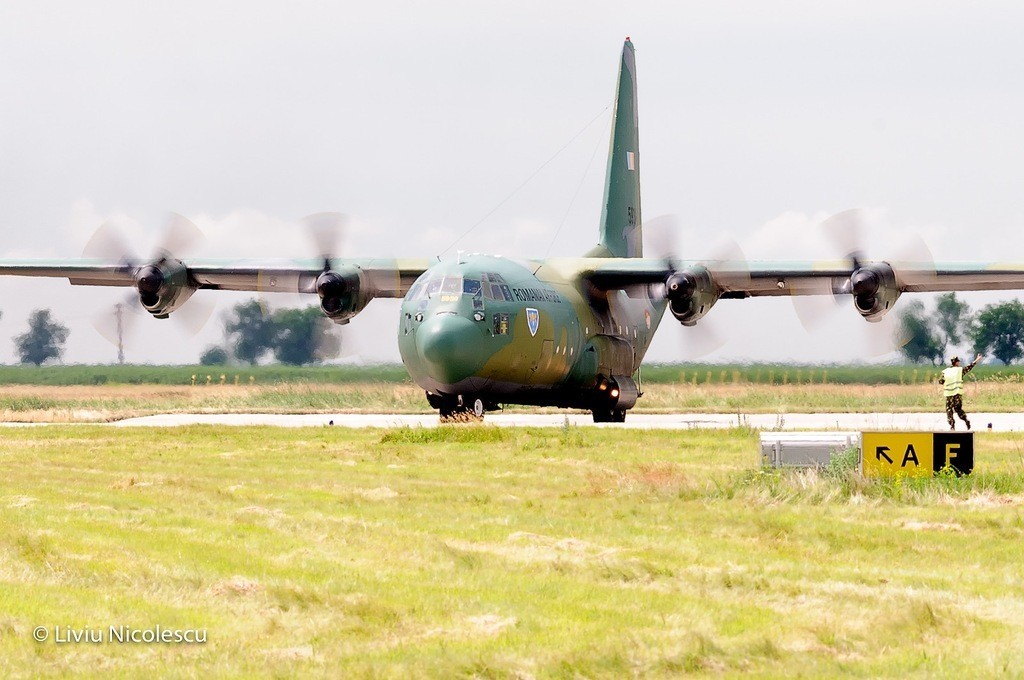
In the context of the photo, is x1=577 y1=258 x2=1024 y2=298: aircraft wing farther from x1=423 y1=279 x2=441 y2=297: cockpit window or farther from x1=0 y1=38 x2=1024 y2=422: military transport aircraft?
x1=423 y1=279 x2=441 y2=297: cockpit window

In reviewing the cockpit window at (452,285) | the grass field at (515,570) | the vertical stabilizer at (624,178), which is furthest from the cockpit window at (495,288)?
the vertical stabilizer at (624,178)

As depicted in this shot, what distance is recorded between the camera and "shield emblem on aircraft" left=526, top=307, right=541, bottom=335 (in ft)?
94.9

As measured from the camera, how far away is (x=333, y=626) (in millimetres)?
8562

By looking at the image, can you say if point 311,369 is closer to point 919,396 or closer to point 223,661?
point 919,396

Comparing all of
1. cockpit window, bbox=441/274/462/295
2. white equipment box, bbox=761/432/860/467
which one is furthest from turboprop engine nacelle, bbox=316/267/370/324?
white equipment box, bbox=761/432/860/467

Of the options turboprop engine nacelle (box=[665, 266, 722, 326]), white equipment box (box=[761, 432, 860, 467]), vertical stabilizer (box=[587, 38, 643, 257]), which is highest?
vertical stabilizer (box=[587, 38, 643, 257])

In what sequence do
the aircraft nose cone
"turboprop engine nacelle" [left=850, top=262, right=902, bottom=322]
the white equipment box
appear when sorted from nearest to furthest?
the white equipment box → the aircraft nose cone → "turboprop engine nacelle" [left=850, top=262, right=902, bottom=322]

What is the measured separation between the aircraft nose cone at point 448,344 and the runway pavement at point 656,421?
163 cm

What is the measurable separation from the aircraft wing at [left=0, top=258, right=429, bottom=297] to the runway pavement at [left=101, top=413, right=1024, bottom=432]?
11.3ft

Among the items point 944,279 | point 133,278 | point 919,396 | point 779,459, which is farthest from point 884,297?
point 133,278

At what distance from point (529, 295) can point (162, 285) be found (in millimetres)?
9428

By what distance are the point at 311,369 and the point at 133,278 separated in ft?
36.7

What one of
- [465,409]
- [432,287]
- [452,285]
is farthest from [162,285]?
[452,285]

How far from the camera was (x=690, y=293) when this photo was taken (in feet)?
104
